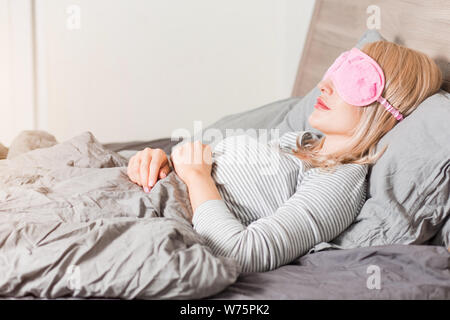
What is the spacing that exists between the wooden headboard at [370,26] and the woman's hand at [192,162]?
0.68m

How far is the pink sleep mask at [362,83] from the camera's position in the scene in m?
1.28

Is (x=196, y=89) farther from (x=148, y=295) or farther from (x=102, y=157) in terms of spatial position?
(x=148, y=295)

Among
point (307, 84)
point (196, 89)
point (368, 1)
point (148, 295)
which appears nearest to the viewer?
point (148, 295)

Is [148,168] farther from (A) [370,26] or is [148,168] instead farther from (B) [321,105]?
(A) [370,26]

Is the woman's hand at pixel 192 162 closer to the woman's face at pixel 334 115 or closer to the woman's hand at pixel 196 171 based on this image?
the woman's hand at pixel 196 171

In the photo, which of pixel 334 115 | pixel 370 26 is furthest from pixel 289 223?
pixel 370 26

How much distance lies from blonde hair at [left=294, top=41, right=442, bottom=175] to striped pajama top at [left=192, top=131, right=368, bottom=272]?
0.07 metres

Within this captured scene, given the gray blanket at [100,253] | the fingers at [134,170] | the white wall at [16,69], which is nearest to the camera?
the gray blanket at [100,253]

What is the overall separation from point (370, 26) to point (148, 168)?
0.96 m

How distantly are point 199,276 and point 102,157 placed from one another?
0.59 m

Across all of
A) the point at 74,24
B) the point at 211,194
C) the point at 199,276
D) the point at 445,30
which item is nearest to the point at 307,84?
the point at 445,30

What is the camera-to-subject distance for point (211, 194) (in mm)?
1142

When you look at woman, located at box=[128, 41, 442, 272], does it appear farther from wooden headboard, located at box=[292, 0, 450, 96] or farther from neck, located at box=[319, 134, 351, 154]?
wooden headboard, located at box=[292, 0, 450, 96]

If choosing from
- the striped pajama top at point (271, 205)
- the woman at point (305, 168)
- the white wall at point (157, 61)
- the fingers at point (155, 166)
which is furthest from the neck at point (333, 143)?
the white wall at point (157, 61)
